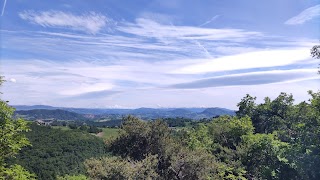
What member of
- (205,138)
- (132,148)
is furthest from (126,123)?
(205,138)

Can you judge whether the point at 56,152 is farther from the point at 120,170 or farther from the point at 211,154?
the point at 120,170

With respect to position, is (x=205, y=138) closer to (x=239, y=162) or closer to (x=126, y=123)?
(x=239, y=162)

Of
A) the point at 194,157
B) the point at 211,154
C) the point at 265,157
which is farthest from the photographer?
the point at 265,157

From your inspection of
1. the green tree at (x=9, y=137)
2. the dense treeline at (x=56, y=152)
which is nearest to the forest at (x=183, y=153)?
the green tree at (x=9, y=137)

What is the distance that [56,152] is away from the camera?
10481cm

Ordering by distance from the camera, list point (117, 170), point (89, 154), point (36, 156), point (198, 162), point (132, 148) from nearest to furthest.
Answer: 1. point (117, 170)
2. point (198, 162)
3. point (132, 148)
4. point (36, 156)
5. point (89, 154)

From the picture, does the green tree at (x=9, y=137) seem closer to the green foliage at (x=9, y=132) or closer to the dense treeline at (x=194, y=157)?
the green foliage at (x=9, y=132)

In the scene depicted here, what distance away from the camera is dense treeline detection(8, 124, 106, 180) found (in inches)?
3637

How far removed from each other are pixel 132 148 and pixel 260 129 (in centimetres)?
2804

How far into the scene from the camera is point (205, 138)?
125 ft

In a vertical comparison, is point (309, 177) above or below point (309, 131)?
below

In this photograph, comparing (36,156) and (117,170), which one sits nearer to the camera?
(117,170)

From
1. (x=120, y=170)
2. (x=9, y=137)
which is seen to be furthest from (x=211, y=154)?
(x=9, y=137)

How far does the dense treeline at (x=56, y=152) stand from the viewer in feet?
303
